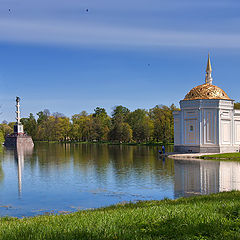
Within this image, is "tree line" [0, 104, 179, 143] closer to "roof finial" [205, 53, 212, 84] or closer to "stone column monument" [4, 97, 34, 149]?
"stone column monument" [4, 97, 34, 149]

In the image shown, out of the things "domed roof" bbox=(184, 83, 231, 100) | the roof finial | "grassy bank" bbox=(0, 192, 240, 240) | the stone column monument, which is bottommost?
the stone column monument

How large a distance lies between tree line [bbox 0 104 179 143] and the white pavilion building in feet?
134

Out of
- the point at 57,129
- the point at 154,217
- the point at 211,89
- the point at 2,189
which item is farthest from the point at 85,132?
the point at 154,217

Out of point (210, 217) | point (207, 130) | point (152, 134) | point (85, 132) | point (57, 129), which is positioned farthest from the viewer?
point (57, 129)

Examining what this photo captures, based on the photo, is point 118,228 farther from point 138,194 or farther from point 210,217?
point 138,194

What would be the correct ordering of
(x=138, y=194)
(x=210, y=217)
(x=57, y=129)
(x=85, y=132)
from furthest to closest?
(x=57, y=129) < (x=85, y=132) < (x=138, y=194) < (x=210, y=217)

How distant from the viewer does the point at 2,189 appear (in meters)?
19.8

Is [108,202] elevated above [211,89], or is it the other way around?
[211,89]

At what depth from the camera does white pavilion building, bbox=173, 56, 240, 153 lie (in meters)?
44.8

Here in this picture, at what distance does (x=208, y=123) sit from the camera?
148 feet

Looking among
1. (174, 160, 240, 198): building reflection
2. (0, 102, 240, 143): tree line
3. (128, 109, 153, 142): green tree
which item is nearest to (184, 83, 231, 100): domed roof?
(174, 160, 240, 198): building reflection

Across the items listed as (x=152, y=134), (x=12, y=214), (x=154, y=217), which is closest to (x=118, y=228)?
(x=154, y=217)

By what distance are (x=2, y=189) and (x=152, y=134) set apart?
257 feet

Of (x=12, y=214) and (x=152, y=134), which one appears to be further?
(x=152, y=134)
